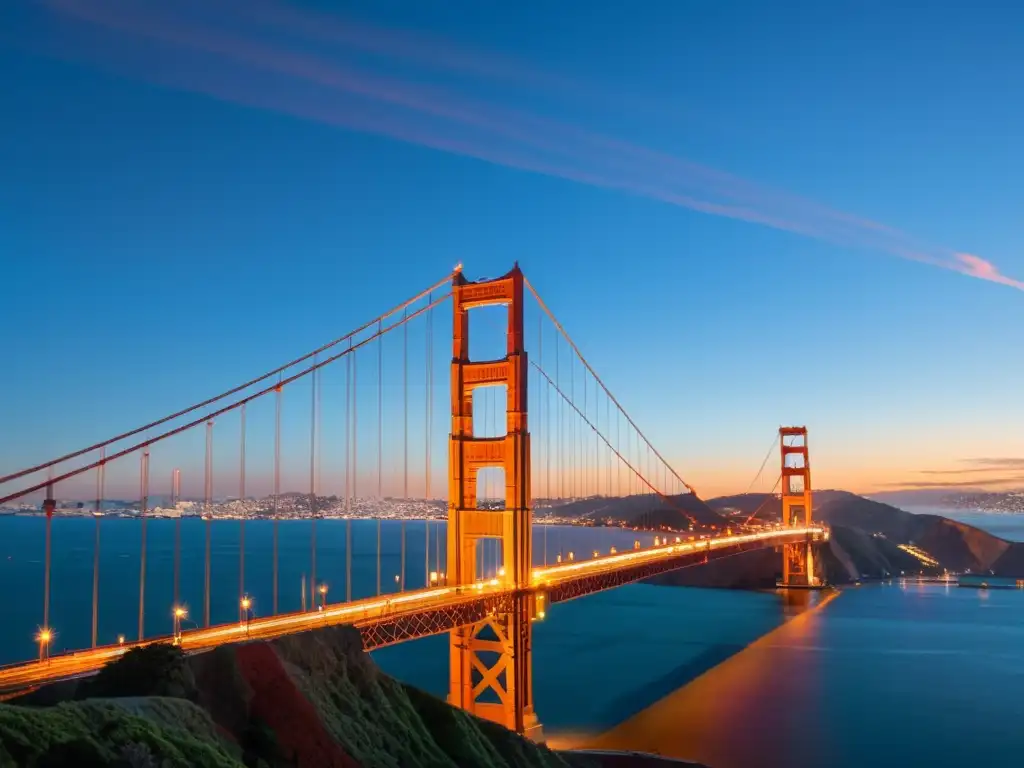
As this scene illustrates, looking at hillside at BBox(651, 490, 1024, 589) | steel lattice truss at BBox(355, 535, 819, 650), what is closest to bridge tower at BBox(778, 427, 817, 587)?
hillside at BBox(651, 490, 1024, 589)

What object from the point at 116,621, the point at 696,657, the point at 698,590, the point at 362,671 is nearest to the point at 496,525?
the point at 362,671

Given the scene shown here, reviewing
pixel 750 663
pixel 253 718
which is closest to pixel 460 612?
pixel 253 718

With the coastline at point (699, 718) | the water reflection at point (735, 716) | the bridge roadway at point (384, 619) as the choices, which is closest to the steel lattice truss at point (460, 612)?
the bridge roadway at point (384, 619)

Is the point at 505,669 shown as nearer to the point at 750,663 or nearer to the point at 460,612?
the point at 460,612

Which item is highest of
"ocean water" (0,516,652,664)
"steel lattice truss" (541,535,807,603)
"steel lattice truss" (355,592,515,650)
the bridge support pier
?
"steel lattice truss" (355,592,515,650)

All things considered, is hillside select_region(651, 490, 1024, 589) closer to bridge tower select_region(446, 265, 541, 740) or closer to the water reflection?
the water reflection

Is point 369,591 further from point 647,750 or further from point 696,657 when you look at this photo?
point 647,750
